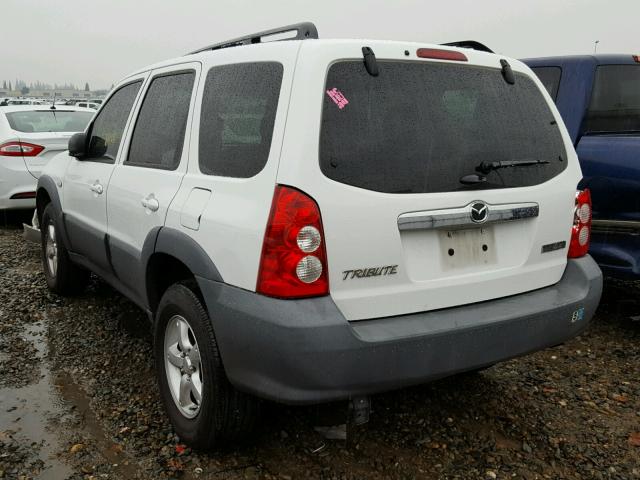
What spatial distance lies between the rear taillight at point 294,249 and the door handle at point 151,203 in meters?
0.98

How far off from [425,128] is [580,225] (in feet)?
3.35

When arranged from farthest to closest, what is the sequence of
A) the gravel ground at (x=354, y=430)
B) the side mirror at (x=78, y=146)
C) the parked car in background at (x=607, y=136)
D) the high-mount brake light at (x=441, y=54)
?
the side mirror at (x=78, y=146) < the parked car in background at (x=607, y=136) < the gravel ground at (x=354, y=430) < the high-mount brake light at (x=441, y=54)

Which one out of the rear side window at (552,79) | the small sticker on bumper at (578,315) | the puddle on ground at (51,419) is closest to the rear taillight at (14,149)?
the puddle on ground at (51,419)

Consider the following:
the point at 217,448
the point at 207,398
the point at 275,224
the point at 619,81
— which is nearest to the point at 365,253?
the point at 275,224

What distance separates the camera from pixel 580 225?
279 centimetres

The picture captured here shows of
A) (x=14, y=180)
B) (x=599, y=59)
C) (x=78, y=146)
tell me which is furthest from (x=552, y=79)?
(x=14, y=180)

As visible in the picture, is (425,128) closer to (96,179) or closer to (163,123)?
(163,123)

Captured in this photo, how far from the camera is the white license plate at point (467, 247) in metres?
2.33

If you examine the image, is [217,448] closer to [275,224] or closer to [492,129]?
[275,224]

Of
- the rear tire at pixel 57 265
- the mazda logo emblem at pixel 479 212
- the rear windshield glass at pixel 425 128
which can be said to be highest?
the rear windshield glass at pixel 425 128

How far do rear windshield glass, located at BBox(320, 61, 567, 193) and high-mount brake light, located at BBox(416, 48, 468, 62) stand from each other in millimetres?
36

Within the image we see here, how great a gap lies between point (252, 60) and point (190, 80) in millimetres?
557

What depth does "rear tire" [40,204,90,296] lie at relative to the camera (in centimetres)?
462

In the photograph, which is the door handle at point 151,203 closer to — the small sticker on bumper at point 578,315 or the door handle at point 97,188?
the door handle at point 97,188
